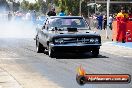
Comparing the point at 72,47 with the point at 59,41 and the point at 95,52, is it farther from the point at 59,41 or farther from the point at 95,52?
the point at 95,52

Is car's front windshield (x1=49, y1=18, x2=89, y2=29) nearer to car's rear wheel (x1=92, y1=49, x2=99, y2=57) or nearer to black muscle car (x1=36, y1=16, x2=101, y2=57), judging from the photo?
black muscle car (x1=36, y1=16, x2=101, y2=57)

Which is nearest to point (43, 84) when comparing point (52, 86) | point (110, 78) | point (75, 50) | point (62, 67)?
point (52, 86)

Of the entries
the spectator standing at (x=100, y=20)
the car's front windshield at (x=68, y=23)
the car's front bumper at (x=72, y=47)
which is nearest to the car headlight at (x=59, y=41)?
the car's front bumper at (x=72, y=47)

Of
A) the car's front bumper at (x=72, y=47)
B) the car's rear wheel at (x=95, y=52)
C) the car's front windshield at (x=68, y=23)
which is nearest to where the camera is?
the car's front bumper at (x=72, y=47)

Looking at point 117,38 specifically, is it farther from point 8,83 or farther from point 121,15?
point 8,83

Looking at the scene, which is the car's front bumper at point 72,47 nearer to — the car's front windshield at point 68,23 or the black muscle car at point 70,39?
the black muscle car at point 70,39

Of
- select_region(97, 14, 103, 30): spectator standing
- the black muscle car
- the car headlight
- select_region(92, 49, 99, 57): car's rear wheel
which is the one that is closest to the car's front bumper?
the black muscle car

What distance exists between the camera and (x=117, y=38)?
24281mm

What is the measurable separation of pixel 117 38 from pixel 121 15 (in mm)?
1387

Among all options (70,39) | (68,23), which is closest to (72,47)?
(70,39)

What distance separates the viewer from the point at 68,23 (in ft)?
54.6

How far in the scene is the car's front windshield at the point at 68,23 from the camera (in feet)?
54.0

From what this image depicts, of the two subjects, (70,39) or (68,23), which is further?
(68,23)

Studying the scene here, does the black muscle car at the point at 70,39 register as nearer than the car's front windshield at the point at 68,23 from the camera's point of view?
Yes
